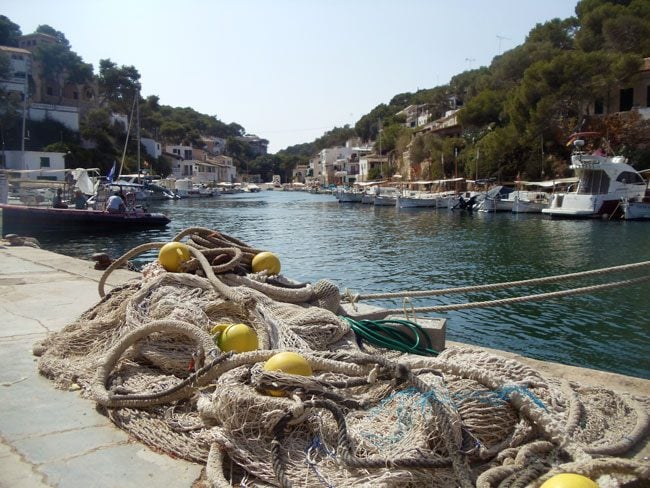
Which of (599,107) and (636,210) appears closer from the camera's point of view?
(636,210)

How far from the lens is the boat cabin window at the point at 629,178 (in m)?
37.1

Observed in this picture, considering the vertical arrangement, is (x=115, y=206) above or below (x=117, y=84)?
below

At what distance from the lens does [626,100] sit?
48.2 m

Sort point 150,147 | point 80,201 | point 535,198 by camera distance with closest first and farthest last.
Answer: point 80,201 < point 535,198 < point 150,147

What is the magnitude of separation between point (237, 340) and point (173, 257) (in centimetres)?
162

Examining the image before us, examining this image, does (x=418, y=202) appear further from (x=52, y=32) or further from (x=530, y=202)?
(x=52, y=32)

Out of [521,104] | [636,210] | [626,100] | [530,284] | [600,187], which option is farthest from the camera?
[521,104]

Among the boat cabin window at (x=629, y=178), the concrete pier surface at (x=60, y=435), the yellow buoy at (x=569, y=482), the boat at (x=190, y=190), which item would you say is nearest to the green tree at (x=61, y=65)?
the boat at (x=190, y=190)

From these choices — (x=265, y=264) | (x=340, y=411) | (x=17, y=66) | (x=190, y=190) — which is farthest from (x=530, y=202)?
(x=17, y=66)

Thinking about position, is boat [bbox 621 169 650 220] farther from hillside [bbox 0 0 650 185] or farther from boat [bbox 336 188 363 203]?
boat [bbox 336 188 363 203]

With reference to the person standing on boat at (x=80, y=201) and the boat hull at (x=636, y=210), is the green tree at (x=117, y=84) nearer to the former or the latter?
the person standing on boat at (x=80, y=201)

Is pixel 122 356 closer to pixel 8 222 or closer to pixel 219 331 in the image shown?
pixel 219 331

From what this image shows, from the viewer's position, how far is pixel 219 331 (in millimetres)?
4074

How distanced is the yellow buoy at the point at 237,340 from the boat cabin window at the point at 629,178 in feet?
125
